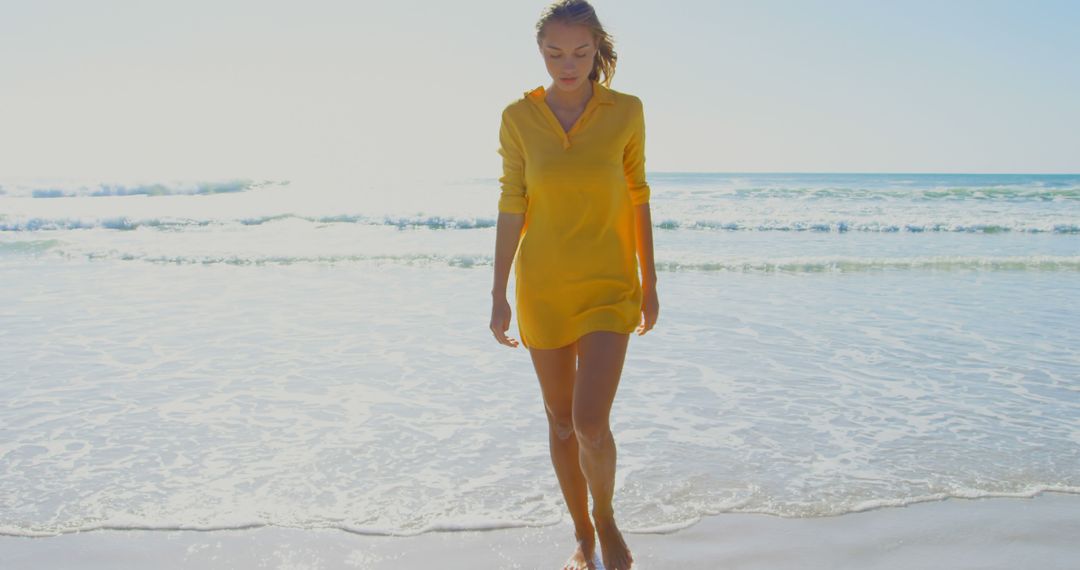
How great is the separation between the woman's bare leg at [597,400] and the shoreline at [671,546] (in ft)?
2.02

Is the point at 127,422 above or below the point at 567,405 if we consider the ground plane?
below

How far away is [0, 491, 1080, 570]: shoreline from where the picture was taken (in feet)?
11.7

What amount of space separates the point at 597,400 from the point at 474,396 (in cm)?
307

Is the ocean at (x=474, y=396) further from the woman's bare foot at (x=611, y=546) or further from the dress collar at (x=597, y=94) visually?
the dress collar at (x=597, y=94)

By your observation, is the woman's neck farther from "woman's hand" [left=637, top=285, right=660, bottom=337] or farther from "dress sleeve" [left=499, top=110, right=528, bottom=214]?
"woman's hand" [left=637, top=285, right=660, bottom=337]

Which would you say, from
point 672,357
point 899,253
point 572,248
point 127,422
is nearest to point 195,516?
point 127,422

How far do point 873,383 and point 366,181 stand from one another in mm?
49382

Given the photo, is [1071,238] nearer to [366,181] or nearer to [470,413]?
[470,413]

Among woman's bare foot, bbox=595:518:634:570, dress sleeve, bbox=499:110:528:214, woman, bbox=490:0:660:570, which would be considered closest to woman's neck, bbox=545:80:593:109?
woman, bbox=490:0:660:570

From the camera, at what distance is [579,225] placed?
120 inches

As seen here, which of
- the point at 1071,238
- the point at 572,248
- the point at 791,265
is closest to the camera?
the point at 572,248

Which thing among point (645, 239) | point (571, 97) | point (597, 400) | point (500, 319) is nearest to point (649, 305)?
point (645, 239)

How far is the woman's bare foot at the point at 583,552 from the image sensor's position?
134 inches

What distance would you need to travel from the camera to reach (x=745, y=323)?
872 centimetres
